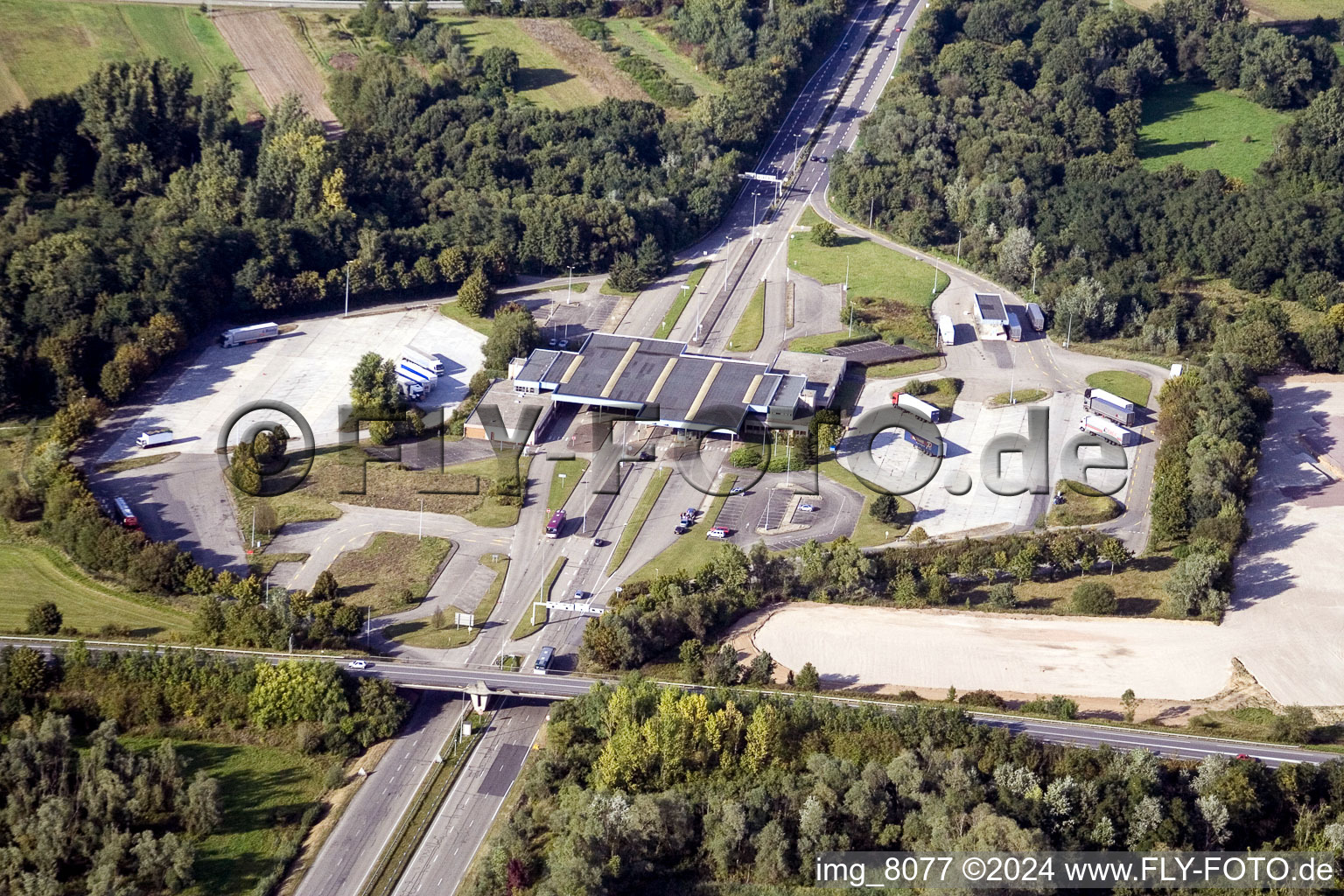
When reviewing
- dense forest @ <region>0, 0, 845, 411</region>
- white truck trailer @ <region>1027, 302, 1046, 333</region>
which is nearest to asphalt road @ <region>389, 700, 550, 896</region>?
dense forest @ <region>0, 0, 845, 411</region>

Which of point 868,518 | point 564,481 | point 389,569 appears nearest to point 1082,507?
point 868,518

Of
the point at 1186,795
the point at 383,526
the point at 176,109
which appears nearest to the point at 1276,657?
the point at 1186,795

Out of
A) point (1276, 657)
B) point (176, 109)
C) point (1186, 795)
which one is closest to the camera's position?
point (1186, 795)

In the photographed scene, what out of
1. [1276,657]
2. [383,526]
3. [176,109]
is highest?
[176,109]

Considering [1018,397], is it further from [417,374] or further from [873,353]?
[417,374]

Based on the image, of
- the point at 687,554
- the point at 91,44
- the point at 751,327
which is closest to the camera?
the point at 687,554

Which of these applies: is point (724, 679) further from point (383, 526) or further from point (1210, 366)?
point (1210, 366)

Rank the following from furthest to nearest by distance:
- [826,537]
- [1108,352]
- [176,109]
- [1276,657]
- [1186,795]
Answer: [176,109] → [1108,352] → [826,537] → [1276,657] → [1186,795]
